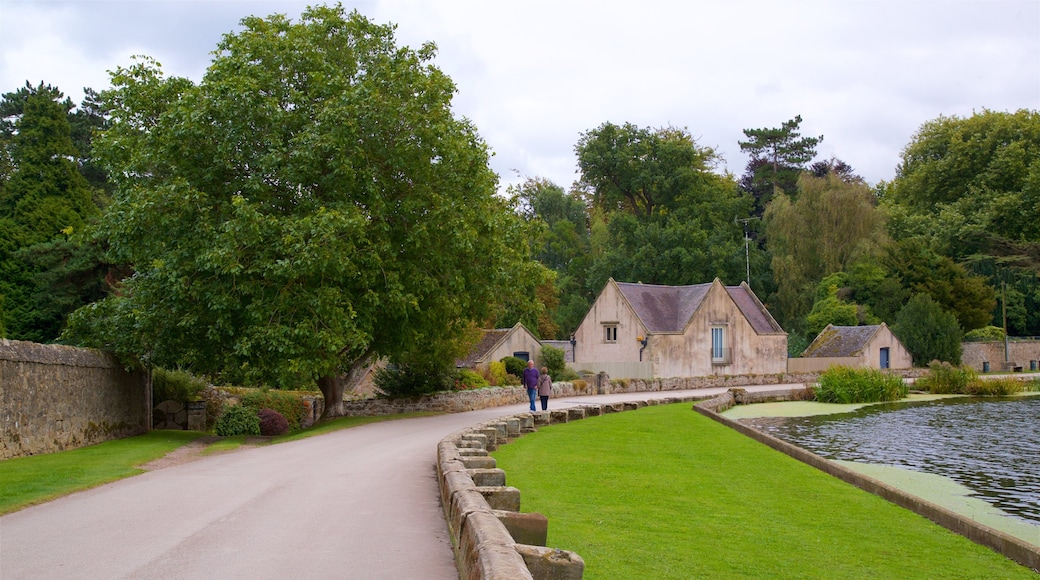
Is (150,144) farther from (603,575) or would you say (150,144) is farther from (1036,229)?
(1036,229)

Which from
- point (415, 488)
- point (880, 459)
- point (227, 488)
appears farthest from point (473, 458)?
point (880, 459)

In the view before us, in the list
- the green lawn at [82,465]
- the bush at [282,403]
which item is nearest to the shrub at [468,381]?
the bush at [282,403]

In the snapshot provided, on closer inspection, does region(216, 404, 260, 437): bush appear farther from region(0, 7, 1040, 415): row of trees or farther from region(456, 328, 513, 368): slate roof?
region(456, 328, 513, 368): slate roof

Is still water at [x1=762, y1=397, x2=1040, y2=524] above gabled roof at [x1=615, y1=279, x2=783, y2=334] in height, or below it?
below

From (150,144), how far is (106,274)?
684 inches

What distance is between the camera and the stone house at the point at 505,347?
156 ft

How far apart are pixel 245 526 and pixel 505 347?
1480 inches

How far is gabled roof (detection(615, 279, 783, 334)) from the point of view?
53.3 m

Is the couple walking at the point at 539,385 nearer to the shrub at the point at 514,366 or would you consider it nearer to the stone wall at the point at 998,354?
the shrub at the point at 514,366

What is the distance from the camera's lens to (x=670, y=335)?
172ft

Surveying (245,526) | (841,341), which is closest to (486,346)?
(841,341)

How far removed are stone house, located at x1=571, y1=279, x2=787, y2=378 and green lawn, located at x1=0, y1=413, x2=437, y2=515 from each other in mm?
29321

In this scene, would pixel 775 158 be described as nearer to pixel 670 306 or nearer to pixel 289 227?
pixel 670 306

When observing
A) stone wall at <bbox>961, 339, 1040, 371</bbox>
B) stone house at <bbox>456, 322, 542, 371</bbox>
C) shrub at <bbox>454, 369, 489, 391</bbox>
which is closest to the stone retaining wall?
shrub at <bbox>454, 369, 489, 391</bbox>
